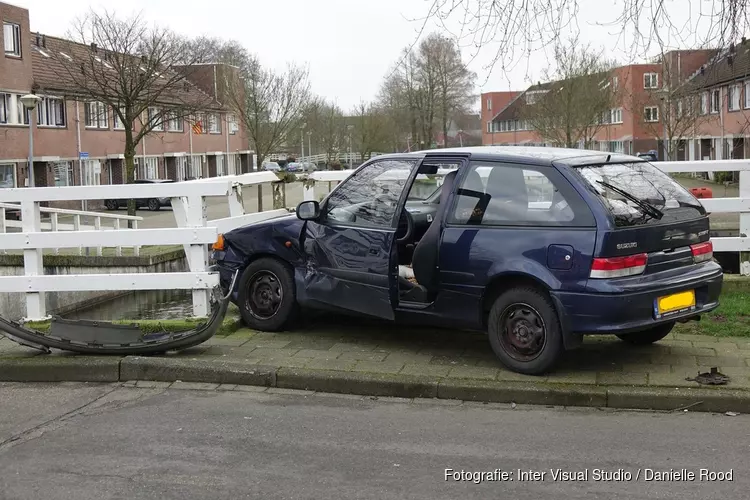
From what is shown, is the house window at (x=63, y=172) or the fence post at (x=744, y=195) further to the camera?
the house window at (x=63, y=172)

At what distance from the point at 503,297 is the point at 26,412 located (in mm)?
Result: 3403

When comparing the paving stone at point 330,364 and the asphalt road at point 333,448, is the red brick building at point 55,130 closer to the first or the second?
the paving stone at point 330,364

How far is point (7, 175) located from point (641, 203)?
37.7 meters

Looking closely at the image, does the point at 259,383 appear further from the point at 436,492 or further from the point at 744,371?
the point at 744,371

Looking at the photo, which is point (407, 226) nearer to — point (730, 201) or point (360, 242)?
point (360, 242)

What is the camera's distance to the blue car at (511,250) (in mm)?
6047

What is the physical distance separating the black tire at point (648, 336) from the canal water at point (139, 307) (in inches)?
378

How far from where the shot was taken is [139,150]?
51.4 meters

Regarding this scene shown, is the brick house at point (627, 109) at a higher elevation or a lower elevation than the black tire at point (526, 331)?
higher

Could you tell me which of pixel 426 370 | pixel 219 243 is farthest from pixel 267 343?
pixel 426 370

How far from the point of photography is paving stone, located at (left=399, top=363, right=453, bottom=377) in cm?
651

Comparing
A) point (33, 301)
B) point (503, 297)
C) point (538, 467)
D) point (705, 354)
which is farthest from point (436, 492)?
point (33, 301)

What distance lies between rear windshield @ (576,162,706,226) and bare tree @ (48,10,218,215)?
3165 centimetres

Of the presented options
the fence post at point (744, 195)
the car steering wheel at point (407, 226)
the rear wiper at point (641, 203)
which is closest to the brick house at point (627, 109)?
the fence post at point (744, 195)
